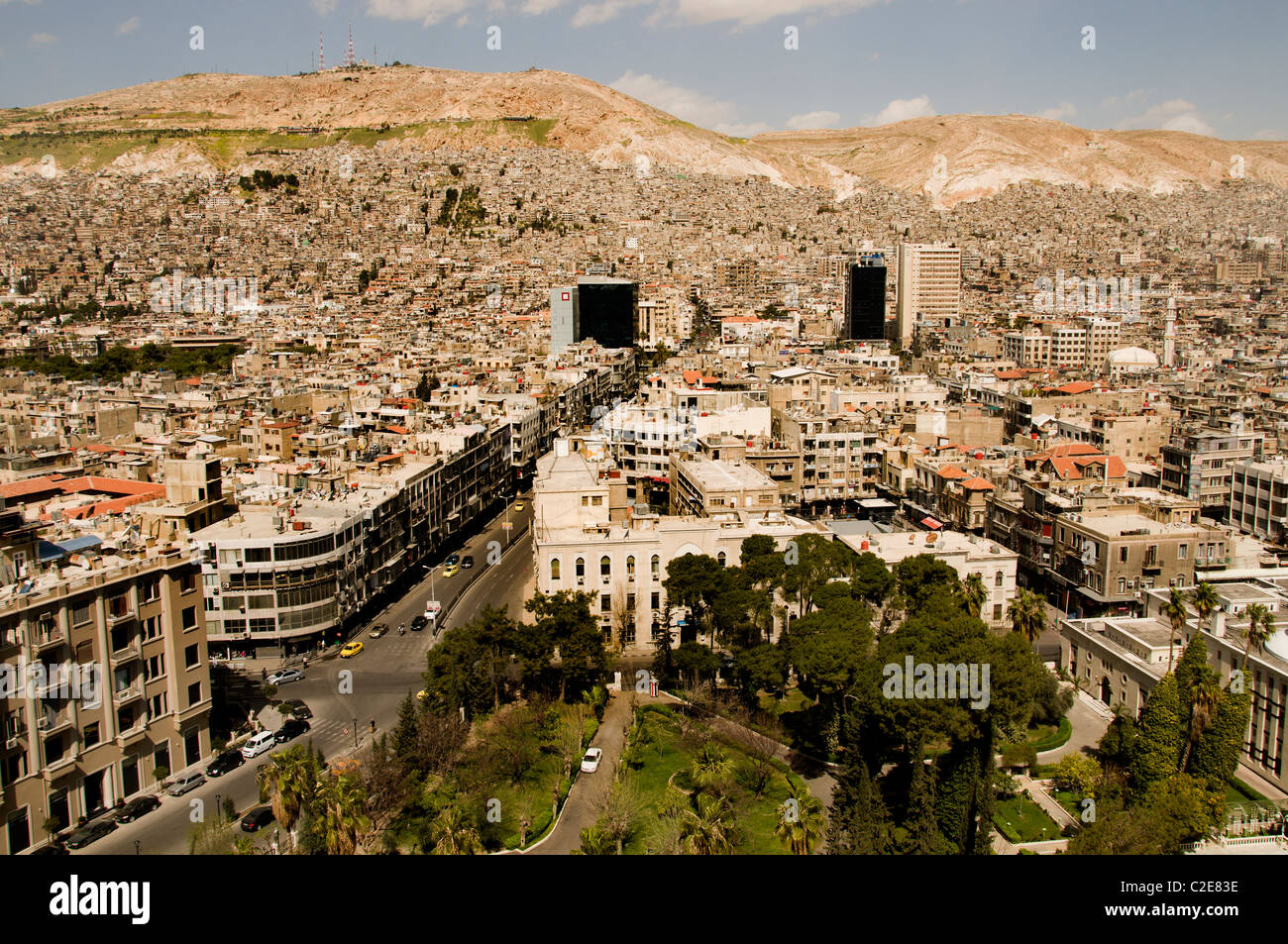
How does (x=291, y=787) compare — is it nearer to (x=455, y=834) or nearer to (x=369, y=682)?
(x=455, y=834)

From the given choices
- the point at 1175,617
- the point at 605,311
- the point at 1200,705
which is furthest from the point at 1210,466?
the point at 605,311

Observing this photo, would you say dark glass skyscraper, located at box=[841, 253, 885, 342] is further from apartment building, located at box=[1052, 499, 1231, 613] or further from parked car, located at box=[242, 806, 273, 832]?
parked car, located at box=[242, 806, 273, 832]

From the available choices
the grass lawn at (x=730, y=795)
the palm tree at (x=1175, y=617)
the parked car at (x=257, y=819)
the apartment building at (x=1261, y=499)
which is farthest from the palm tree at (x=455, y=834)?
the apartment building at (x=1261, y=499)

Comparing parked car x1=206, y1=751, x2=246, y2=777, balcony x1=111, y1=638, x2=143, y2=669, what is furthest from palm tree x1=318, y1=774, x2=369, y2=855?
balcony x1=111, y1=638, x2=143, y2=669

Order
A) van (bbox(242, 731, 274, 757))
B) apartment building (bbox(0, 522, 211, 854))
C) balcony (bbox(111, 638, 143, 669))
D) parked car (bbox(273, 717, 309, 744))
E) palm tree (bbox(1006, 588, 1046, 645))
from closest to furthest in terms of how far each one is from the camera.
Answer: apartment building (bbox(0, 522, 211, 854))
balcony (bbox(111, 638, 143, 669))
van (bbox(242, 731, 274, 757))
parked car (bbox(273, 717, 309, 744))
palm tree (bbox(1006, 588, 1046, 645))

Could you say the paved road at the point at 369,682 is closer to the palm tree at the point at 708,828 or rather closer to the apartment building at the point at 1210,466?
the palm tree at the point at 708,828

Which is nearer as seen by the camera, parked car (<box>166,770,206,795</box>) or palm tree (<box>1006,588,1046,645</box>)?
parked car (<box>166,770,206,795</box>)
